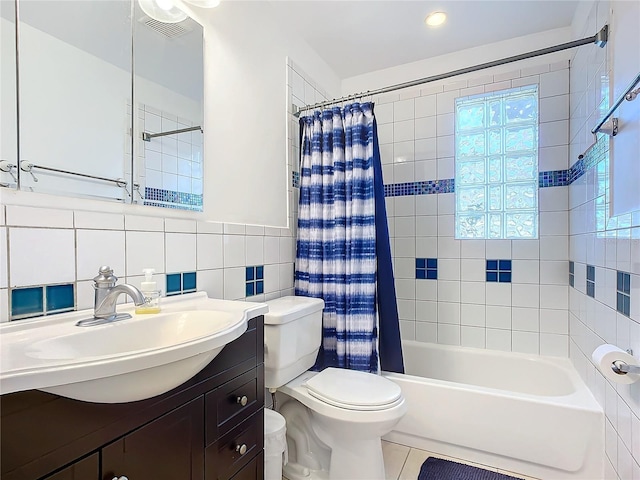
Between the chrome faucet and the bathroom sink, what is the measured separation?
5 centimetres

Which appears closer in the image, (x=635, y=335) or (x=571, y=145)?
(x=635, y=335)

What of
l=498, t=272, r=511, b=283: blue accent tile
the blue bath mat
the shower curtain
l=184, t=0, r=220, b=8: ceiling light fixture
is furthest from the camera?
l=498, t=272, r=511, b=283: blue accent tile

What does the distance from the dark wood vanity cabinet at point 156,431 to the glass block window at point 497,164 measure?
193 cm

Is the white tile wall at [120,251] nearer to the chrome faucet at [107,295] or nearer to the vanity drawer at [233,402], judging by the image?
the chrome faucet at [107,295]

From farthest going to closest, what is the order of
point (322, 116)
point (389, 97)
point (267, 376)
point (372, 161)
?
point (389, 97), point (322, 116), point (372, 161), point (267, 376)

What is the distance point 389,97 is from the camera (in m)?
2.73

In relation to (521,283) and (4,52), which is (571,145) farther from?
(4,52)

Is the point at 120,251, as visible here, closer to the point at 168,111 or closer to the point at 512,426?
the point at 168,111

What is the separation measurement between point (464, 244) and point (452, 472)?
1436mm

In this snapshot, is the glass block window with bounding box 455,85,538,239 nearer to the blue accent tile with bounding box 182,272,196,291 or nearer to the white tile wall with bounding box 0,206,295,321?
the white tile wall with bounding box 0,206,295,321

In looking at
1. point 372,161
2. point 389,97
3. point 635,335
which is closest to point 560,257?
point 635,335

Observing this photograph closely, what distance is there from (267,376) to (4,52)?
140cm

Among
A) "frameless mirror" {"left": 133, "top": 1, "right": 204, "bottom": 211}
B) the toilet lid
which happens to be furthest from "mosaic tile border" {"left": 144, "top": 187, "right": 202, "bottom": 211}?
the toilet lid

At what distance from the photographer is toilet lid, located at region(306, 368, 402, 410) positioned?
4.61 feet
